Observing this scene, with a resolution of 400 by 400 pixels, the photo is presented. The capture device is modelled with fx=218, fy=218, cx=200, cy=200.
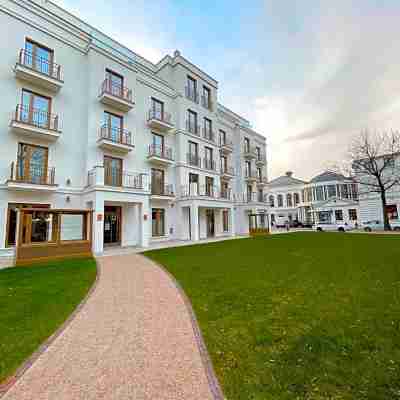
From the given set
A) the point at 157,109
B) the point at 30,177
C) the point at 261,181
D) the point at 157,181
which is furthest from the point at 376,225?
the point at 30,177

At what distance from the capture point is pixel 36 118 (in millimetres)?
12484

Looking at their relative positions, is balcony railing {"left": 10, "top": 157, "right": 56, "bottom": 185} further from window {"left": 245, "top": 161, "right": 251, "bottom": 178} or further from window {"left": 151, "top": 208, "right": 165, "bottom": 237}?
window {"left": 245, "top": 161, "right": 251, "bottom": 178}

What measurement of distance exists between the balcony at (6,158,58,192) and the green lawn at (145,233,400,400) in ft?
32.8

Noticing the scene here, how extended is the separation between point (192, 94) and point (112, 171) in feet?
37.8

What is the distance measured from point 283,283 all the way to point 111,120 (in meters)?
15.1

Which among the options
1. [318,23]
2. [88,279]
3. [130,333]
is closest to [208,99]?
[318,23]

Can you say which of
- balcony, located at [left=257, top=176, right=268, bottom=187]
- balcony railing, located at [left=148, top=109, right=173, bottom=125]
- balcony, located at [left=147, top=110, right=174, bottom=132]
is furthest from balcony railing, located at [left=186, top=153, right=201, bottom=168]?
balcony, located at [left=257, top=176, right=268, bottom=187]

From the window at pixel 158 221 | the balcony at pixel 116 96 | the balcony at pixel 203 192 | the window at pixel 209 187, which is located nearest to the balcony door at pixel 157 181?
the window at pixel 158 221

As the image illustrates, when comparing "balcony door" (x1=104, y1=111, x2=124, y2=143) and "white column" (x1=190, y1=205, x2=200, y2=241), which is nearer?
"balcony door" (x1=104, y1=111, x2=124, y2=143)

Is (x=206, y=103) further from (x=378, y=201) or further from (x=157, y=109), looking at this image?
(x=378, y=201)

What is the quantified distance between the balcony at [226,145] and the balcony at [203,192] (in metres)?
5.14

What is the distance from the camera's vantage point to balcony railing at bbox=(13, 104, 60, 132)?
11758 millimetres

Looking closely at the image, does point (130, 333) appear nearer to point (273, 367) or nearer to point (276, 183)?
point (273, 367)

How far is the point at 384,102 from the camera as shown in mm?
15953
